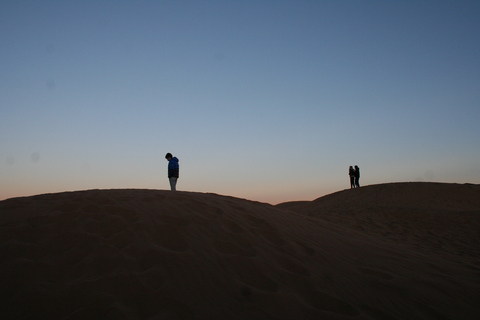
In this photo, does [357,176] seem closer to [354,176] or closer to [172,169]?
[354,176]

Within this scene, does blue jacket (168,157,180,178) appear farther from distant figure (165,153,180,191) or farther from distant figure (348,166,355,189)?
distant figure (348,166,355,189)

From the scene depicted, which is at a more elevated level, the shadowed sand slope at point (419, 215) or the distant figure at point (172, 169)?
the distant figure at point (172, 169)

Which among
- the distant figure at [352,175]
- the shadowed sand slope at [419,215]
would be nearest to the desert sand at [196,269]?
the shadowed sand slope at [419,215]

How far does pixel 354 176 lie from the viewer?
23.5 metres

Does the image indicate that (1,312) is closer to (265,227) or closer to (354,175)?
(265,227)

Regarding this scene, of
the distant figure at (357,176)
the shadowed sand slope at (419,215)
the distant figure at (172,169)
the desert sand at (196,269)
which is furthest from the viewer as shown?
the distant figure at (357,176)

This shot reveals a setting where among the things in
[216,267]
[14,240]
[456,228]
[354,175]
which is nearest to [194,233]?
[216,267]

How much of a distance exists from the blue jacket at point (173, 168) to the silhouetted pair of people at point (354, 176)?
1753cm

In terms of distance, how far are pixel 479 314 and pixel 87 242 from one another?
14.9 feet

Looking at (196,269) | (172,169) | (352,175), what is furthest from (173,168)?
(352,175)

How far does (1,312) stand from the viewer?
230 cm

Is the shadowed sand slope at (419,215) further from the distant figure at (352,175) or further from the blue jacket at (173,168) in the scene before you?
the blue jacket at (173,168)

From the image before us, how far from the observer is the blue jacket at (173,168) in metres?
9.59

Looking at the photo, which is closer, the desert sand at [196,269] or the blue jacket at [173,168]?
the desert sand at [196,269]
